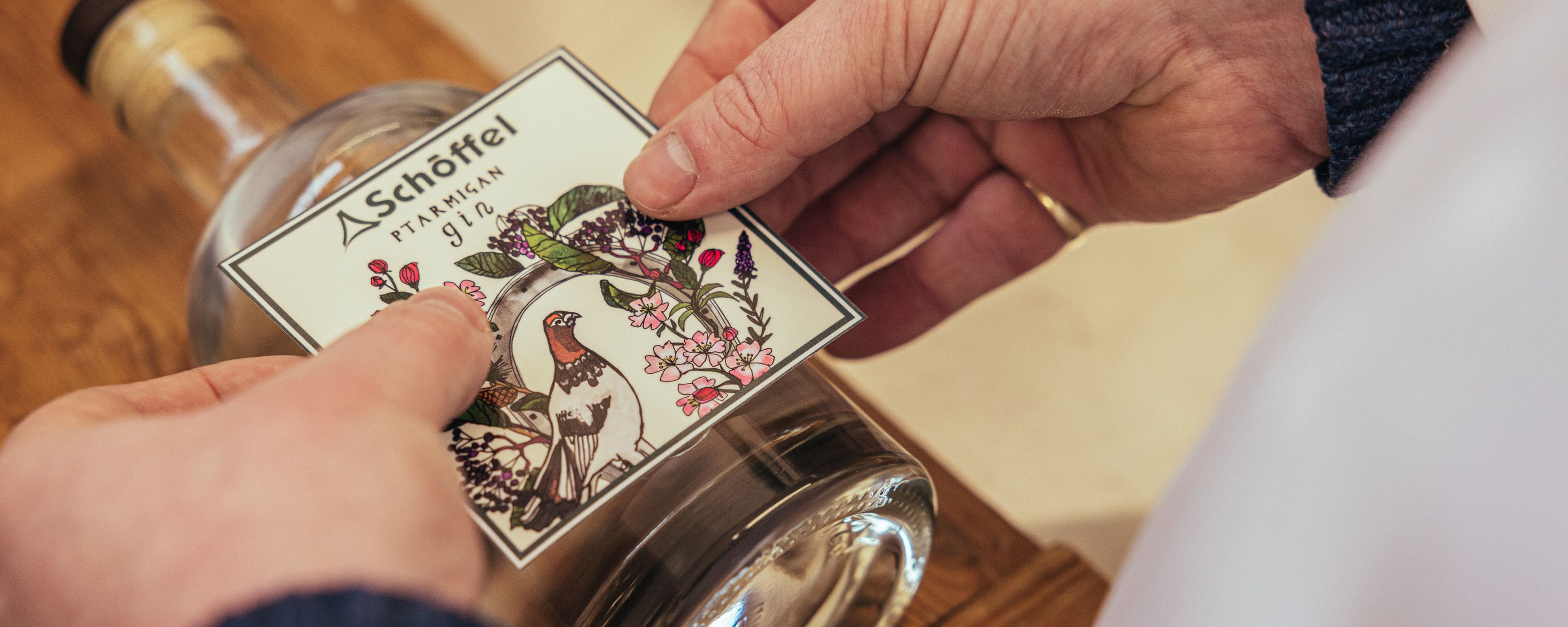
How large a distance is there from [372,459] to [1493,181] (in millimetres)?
244

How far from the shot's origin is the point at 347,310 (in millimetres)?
313

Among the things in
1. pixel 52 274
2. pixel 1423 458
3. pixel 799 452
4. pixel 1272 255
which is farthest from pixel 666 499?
pixel 1272 255

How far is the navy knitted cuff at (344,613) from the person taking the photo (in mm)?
189

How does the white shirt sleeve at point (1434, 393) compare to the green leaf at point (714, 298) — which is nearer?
the white shirt sleeve at point (1434, 393)

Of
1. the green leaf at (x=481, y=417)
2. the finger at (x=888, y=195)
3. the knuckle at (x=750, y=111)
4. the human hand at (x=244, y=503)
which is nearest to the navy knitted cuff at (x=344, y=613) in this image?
the human hand at (x=244, y=503)

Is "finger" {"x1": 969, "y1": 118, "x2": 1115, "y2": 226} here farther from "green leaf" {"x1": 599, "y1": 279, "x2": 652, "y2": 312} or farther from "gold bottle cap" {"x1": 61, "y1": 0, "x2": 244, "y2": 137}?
"gold bottle cap" {"x1": 61, "y1": 0, "x2": 244, "y2": 137}

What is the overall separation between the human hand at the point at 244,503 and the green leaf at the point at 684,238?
0.12 m

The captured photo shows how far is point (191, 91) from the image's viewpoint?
0.41m

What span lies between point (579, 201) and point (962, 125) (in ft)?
0.82

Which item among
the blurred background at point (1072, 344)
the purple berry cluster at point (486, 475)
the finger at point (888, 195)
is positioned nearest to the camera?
the purple berry cluster at point (486, 475)

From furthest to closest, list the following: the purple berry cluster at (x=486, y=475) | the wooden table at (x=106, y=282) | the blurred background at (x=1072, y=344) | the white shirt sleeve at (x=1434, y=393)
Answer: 1. the blurred background at (x=1072, y=344)
2. the wooden table at (x=106, y=282)
3. the purple berry cluster at (x=486, y=475)
4. the white shirt sleeve at (x=1434, y=393)

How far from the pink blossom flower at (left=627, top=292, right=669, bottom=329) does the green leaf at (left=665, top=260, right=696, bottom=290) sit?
0.5 inches

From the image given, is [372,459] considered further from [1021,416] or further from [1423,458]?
[1021,416]

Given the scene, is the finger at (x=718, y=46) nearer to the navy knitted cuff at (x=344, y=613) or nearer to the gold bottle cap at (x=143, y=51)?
the gold bottle cap at (x=143, y=51)
